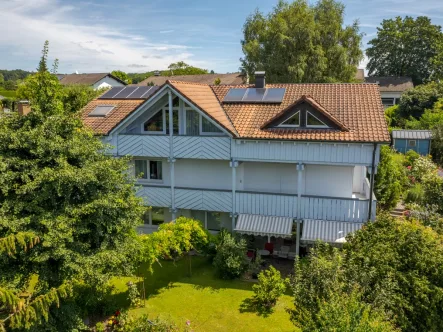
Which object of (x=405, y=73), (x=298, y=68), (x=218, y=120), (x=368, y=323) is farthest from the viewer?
(x=405, y=73)

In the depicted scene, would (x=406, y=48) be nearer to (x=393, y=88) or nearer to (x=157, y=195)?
(x=393, y=88)

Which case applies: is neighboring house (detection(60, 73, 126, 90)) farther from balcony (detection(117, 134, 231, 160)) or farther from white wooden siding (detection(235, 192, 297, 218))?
white wooden siding (detection(235, 192, 297, 218))

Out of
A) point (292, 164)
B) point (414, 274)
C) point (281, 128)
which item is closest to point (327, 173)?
point (292, 164)

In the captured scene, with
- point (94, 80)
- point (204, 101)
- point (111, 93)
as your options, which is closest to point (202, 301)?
point (204, 101)

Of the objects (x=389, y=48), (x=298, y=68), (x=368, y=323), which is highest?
(x=389, y=48)

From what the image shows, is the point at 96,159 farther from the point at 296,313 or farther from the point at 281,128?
the point at 281,128

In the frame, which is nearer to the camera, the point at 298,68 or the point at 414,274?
the point at 414,274

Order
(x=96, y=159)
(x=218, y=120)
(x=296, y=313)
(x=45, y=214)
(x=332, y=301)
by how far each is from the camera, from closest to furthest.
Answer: (x=332, y=301), (x=296, y=313), (x=45, y=214), (x=96, y=159), (x=218, y=120)
